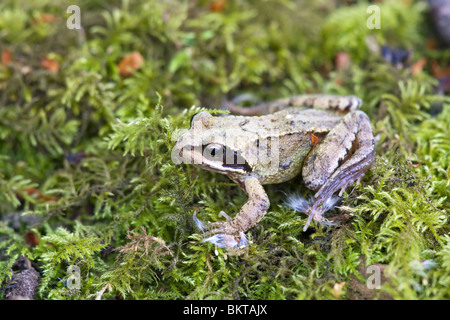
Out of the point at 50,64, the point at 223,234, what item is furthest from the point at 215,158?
the point at 50,64

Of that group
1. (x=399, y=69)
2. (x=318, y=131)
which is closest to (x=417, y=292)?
(x=318, y=131)

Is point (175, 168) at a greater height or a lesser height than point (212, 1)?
lesser

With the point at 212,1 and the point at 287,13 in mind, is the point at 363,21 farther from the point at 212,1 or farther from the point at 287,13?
the point at 212,1

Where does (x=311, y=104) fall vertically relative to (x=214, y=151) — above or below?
above

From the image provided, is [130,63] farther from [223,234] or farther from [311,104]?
[223,234]

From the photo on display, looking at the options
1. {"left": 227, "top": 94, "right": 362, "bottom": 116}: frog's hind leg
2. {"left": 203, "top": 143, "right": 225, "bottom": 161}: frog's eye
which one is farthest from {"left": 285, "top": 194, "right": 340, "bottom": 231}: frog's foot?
{"left": 227, "top": 94, "right": 362, "bottom": 116}: frog's hind leg

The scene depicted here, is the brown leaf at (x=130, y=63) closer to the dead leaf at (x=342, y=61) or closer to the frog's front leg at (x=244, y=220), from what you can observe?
the frog's front leg at (x=244, y=220)
